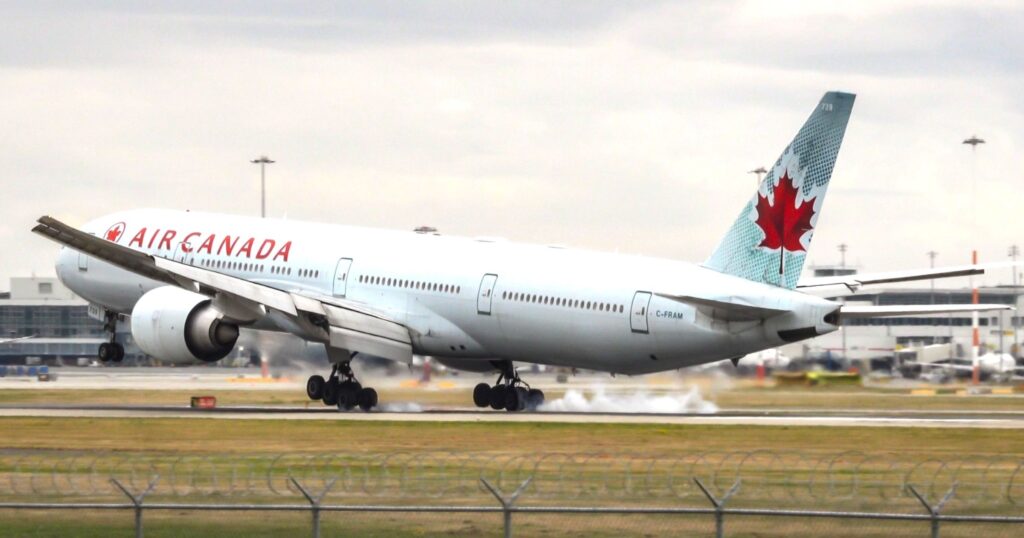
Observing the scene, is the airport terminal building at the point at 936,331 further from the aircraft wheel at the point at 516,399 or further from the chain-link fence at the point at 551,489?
the chain-link fence at the point at 551,489

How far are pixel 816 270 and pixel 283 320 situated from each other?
147651mm

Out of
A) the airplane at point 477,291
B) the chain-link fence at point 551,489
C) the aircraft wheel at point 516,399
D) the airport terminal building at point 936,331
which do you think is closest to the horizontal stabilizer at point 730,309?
the airplane at point 477,291

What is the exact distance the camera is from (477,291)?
56.1 m

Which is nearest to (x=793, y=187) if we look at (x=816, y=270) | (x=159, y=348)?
(x=159, y=348)

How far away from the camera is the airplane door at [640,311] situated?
5225 centimetres

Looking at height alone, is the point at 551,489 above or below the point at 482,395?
below

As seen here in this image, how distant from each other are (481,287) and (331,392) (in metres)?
6.18

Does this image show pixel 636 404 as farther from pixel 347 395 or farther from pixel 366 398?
pixel 347 395

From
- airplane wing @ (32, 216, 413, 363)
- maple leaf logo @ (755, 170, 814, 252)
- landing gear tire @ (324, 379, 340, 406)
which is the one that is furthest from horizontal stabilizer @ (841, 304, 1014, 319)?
landing gear tire @ (324, 379, 340, 406)

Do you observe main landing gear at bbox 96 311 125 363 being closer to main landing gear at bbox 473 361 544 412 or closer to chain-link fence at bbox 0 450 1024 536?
main landing gear at bbox 473 361 544 412

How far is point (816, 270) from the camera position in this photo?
7795 inches

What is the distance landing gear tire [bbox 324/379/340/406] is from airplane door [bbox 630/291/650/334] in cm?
1073

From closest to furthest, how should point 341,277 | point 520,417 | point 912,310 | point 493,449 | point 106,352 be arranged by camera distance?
point 493,449 → point 912,310 → point 520,417 → point 341,277 → point 106,352

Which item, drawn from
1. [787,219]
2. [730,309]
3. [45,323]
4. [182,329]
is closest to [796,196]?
[787,219]
